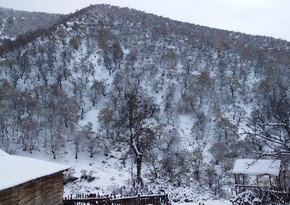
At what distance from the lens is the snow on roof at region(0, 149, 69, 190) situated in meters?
11.5

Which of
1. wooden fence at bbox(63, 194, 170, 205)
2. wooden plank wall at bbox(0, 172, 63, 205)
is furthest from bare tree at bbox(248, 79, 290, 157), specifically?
wooden plank wall at bbox(0, 172, 63, 205)

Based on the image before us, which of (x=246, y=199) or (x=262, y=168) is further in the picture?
(x=262, y=168)

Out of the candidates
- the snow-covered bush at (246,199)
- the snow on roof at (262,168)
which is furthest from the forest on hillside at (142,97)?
the snow-covered bush at (246,199)

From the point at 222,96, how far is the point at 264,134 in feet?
129

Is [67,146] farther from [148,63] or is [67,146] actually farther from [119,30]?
[119,30]

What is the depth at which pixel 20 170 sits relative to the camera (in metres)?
13.0

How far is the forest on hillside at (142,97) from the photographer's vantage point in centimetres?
4109

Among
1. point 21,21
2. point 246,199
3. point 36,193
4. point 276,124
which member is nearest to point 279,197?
point 246,199

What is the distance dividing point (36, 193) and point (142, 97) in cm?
3987

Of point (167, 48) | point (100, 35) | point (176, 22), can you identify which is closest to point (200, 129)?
point (167, 48)

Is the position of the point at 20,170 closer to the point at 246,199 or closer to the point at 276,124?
the point at 246,199

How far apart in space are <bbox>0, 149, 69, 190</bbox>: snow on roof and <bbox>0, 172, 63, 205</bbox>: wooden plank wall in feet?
1.30

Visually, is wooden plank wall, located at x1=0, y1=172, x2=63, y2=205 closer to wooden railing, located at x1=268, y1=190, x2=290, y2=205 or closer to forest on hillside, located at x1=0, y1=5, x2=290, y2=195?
wooden railing, located at x1=268, y1=190, x2=290, y2=205

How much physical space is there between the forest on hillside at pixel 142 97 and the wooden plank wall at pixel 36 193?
1362 centimetres
